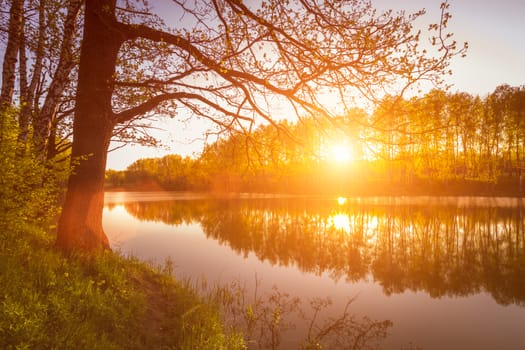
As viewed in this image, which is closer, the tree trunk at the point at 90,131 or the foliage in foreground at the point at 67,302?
the foliage in foreground at the point at 67,302

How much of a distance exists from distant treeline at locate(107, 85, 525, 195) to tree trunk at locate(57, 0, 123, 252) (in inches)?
90.5

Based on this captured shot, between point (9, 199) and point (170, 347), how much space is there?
12.8 ft

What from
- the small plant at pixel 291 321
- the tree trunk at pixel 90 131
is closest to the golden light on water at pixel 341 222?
the small plant at pixel 291 321

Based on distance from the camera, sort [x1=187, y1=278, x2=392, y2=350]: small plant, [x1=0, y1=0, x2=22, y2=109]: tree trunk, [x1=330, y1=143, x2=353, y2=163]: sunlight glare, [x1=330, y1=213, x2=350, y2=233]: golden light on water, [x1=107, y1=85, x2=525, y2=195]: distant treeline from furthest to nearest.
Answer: [x1=330, y1=213, x2=350, y2=233]: golden light on water < [x1=0, y1=0, x2=22, y2=109]: tree trunk < [x1=330, y1=143, x2=353, y2=163]: sunlight glare < [x1=187, y1=278, x2=392, y2=350]: small plant < [x1=107, y1=85, x2=525, y2=195]: distant treeline

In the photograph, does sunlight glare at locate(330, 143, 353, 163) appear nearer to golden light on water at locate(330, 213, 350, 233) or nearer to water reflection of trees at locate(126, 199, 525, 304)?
water reflection of trees at locate(126, 199, 525, 304)

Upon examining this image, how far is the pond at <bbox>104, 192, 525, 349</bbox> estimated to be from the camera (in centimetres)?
679

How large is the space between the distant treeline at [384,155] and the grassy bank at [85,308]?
11.1 feet

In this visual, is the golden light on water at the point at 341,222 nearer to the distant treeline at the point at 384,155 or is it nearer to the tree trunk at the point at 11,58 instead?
the distant treeline at the point at 384,155

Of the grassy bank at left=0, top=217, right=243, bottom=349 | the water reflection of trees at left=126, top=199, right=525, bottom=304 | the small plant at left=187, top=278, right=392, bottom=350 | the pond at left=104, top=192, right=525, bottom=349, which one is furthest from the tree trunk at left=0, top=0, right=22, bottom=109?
the water reflection of trees at left=126, top=199, right=525, bottom=304

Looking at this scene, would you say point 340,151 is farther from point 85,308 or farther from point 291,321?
point 85,308

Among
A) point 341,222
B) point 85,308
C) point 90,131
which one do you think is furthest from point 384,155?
point 341,222

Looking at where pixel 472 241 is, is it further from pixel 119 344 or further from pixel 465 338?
pixel 119 344

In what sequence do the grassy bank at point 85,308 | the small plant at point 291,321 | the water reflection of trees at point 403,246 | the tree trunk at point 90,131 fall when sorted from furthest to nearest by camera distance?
the water reflection of trees at point 403,246, the tree trunk at point 90,131, the small plant at point 291,321, the grassy bank at point 85,308

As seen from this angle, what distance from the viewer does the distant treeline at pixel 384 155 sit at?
5.81m
